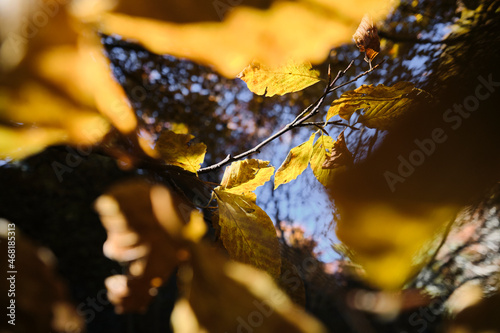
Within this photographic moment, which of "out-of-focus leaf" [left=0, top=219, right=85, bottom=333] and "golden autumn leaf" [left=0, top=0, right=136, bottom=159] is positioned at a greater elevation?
"golden autumn leaf" [left=0, top=0, right=136, bottom=159]

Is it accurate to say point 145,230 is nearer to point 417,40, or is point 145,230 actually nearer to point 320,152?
point 320,152

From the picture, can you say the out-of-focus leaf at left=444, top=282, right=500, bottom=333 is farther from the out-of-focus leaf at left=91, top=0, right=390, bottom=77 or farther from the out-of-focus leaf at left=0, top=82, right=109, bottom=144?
the out-of-focus leaf at left=0, top=82, right=109, bottom=144

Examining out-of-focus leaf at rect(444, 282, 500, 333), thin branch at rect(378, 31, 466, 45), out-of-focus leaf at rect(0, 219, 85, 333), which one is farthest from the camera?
out-of-focus leaf at rect(444, 282, 500, 333)

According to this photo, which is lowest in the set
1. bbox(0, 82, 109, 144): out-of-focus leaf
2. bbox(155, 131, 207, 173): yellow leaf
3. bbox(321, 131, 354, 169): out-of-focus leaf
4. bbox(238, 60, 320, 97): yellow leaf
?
bbox(0, 82, 109, 144): out-of-focus leaf

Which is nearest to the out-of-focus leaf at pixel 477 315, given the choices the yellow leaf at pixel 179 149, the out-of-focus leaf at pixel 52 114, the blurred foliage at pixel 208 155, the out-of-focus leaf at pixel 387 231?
the blurred foliage at pixel 208 155

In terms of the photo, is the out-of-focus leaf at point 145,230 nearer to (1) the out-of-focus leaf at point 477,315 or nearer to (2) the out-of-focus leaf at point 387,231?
(2) the out-of-focus leaf at point 387,231

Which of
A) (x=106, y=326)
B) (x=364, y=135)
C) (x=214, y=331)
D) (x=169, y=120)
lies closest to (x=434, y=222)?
(x=364, y=135)

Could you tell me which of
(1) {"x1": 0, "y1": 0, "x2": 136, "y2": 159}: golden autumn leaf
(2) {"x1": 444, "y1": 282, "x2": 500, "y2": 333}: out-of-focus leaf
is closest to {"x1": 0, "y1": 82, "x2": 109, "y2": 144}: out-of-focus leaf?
(1) {"x1": 0, "y1": 0, "x2": 136, "y2": 159}: golden autumn leaf
